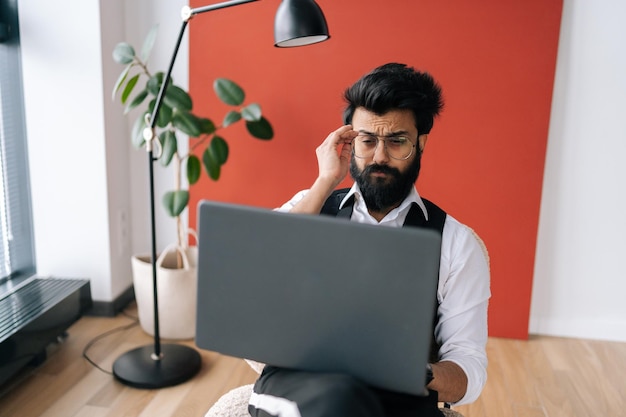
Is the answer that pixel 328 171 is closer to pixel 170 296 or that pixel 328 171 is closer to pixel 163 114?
pixel 163 114

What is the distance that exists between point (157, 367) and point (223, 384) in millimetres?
292

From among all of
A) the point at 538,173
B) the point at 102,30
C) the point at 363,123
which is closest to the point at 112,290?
the point at 102,30

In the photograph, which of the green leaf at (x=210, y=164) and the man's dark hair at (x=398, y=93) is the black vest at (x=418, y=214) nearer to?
the man's dark hair at (x=398, y=93)

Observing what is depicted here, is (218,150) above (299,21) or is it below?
below

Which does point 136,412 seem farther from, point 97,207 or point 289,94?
point 289,94

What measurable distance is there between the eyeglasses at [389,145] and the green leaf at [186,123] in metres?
1.17

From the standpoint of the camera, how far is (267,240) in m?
0.94

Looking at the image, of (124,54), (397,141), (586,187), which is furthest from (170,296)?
(586,187)

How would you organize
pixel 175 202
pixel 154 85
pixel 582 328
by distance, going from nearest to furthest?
pixel 154 85 → pixel 175 202 → pixel 582 328

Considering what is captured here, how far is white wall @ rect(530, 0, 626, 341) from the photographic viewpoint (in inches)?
101

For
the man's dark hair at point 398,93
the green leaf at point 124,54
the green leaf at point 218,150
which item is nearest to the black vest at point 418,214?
the man's dark hair at point 398,93

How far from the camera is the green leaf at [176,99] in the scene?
2.46m

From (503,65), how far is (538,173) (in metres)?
0.52

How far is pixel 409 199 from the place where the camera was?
154 cm
